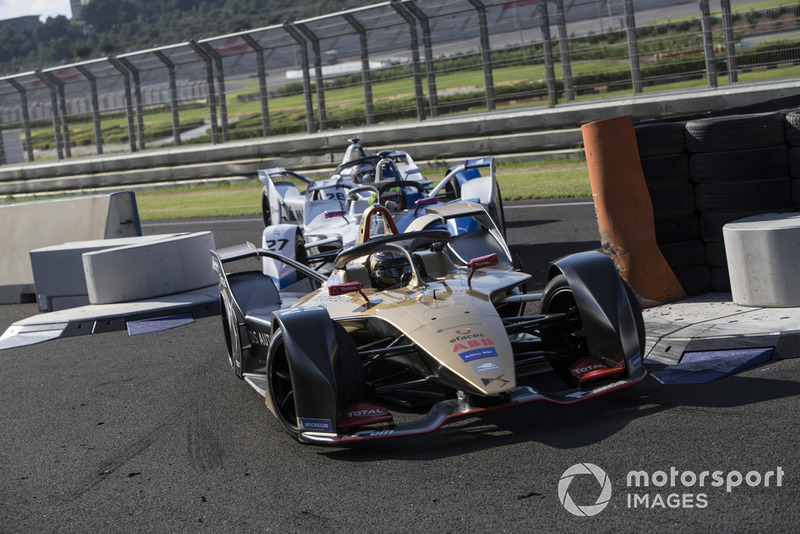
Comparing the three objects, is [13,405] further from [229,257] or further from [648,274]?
[648,274]

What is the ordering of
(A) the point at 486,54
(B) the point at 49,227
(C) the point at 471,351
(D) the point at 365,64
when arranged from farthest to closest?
(D) the point at 365,64 < (A) the point at 486,54 < (B) the point at 49,227 < (C) the point at 471,351

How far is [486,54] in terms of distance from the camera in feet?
57.3

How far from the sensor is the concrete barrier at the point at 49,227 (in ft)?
38.2

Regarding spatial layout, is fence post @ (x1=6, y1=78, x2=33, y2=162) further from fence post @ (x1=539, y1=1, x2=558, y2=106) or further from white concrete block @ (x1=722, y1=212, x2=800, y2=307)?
white concrete block @ (x1=722, y1=212, x2=800, y2=307)

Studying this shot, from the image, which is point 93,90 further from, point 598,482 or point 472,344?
point 598,482

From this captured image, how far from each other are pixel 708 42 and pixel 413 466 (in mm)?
12656

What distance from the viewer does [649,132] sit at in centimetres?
725

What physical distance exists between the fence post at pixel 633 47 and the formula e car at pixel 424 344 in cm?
1025

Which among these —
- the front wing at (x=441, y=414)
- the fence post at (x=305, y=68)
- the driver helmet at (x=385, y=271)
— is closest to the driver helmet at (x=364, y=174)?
the driver helmet at (x=385, y=271)

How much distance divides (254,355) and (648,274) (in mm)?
3063

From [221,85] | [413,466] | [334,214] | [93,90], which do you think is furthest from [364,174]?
[93,90]

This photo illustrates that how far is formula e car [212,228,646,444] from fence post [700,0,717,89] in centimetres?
1020

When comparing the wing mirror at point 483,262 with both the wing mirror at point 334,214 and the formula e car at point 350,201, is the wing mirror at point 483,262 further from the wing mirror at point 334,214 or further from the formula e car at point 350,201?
the wing mirror at point 334,214

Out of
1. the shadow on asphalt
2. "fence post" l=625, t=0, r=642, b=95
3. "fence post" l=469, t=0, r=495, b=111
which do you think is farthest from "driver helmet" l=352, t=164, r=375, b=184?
the shadow on asphalt
